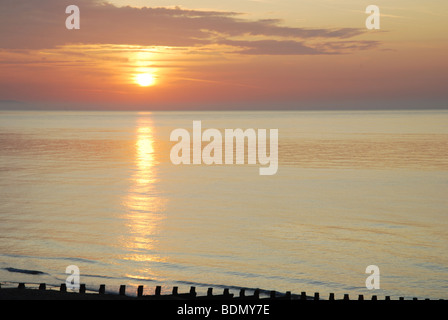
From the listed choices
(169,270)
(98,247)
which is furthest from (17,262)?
(169,270)

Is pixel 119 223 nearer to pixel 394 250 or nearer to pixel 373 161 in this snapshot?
pixel 394 250

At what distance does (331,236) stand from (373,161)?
173ft

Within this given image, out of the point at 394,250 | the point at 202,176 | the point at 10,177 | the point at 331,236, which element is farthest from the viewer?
the point at 202,176

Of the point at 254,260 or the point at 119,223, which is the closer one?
the point at 254,260

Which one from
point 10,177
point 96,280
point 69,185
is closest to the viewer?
point 96,280

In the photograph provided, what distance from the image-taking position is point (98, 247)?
33531 mm

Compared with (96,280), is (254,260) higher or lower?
higher

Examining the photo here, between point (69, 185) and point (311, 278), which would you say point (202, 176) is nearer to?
point (69, 185)
